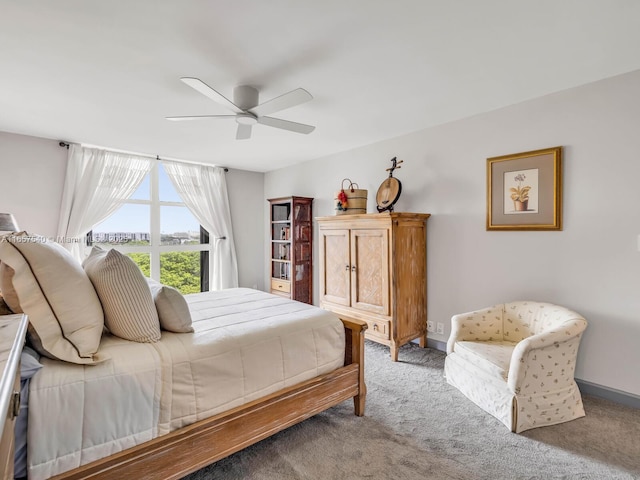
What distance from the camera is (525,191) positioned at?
2.73m

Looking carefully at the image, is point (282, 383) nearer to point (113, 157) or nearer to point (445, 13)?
point (445, 13)

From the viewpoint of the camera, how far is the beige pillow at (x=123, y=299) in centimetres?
152

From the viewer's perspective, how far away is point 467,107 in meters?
2.85

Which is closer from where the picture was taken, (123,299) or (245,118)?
(123,299)

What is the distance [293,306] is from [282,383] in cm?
63

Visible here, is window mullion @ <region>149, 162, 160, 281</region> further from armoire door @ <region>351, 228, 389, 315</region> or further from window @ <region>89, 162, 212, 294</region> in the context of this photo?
armoire door @ <region>351, 228, 389, 315</region>

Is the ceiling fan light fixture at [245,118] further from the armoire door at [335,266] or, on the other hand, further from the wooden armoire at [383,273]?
the armoire door at [335,266]

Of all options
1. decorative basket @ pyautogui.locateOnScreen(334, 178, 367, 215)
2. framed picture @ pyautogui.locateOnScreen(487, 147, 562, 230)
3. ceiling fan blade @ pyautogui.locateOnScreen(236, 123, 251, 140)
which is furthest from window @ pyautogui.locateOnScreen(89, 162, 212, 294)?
framed picture @ pyautogui.locateOnScreen(487, 147, 562, 230)

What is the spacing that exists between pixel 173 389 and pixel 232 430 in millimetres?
381

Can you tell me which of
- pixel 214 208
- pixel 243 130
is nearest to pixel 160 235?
pixel 214 208

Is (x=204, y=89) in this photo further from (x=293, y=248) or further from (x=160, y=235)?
(x=160, y=235)

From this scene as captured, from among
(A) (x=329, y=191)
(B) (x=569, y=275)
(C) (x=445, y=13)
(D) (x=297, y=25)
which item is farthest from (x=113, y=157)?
(B) (x=569, y=275)

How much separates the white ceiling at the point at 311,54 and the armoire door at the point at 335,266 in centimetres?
129

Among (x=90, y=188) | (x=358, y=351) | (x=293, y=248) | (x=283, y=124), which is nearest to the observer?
(x=358, y=351)
